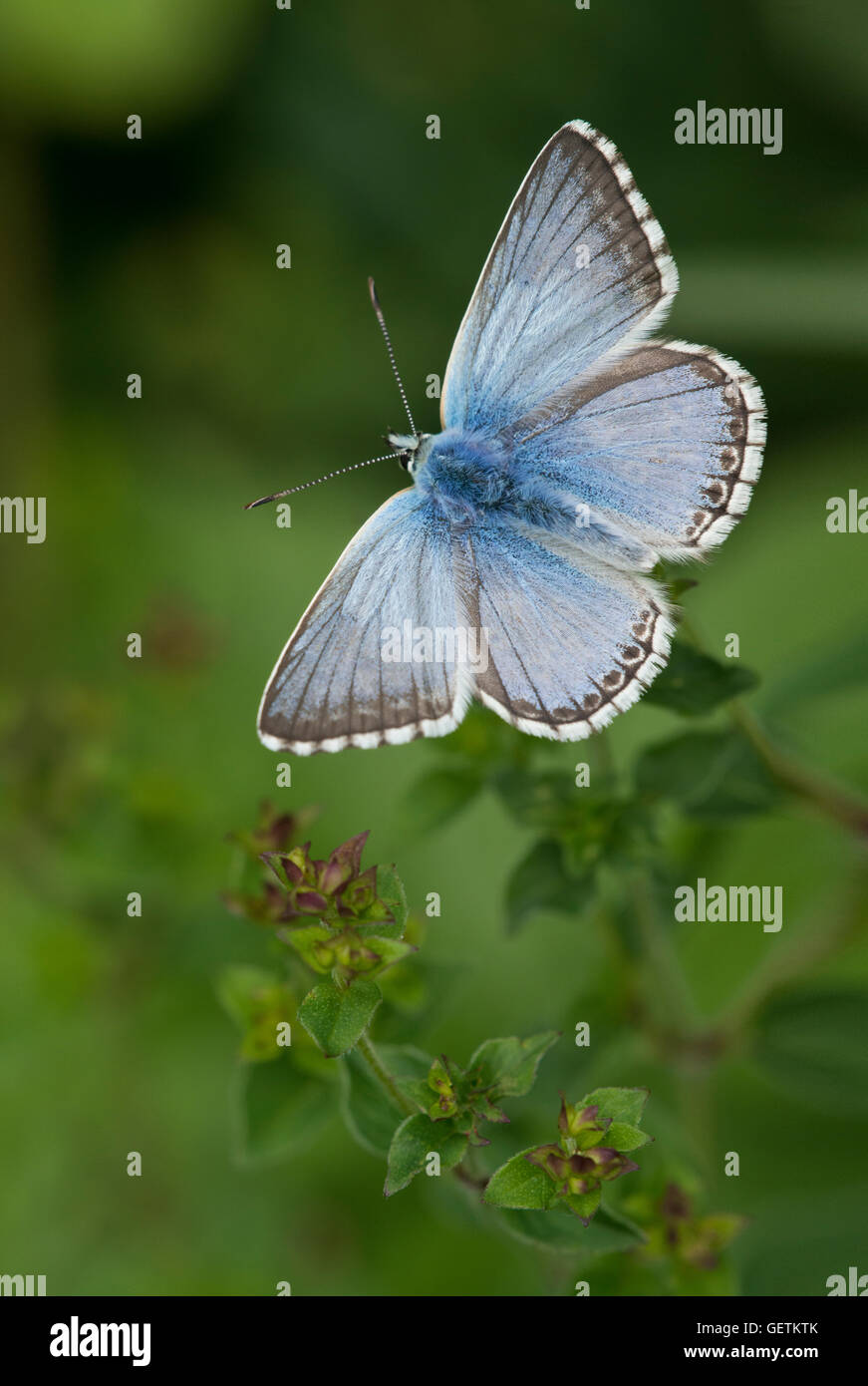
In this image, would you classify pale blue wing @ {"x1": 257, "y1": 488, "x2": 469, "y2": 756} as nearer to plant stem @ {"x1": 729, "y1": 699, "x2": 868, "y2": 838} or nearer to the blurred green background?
the blurred green background

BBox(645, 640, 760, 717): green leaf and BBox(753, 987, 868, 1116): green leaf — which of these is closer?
BBox(645, 640, 760, 717): green leaf

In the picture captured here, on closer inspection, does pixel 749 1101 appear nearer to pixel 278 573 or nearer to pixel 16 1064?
pixel 16 1064

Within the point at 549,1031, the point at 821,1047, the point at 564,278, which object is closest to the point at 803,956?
the point at 821,1047

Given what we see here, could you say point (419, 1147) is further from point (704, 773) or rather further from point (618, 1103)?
point (704, 773)

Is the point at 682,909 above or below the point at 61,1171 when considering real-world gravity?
above

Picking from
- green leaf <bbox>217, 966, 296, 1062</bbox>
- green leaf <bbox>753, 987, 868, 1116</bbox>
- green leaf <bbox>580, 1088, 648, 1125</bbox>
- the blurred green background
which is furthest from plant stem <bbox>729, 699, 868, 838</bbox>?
green leaf <bbox>217, 966, 296, 1062</bbox>

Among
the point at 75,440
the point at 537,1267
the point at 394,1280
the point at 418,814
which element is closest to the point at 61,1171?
the point at 394,1280
